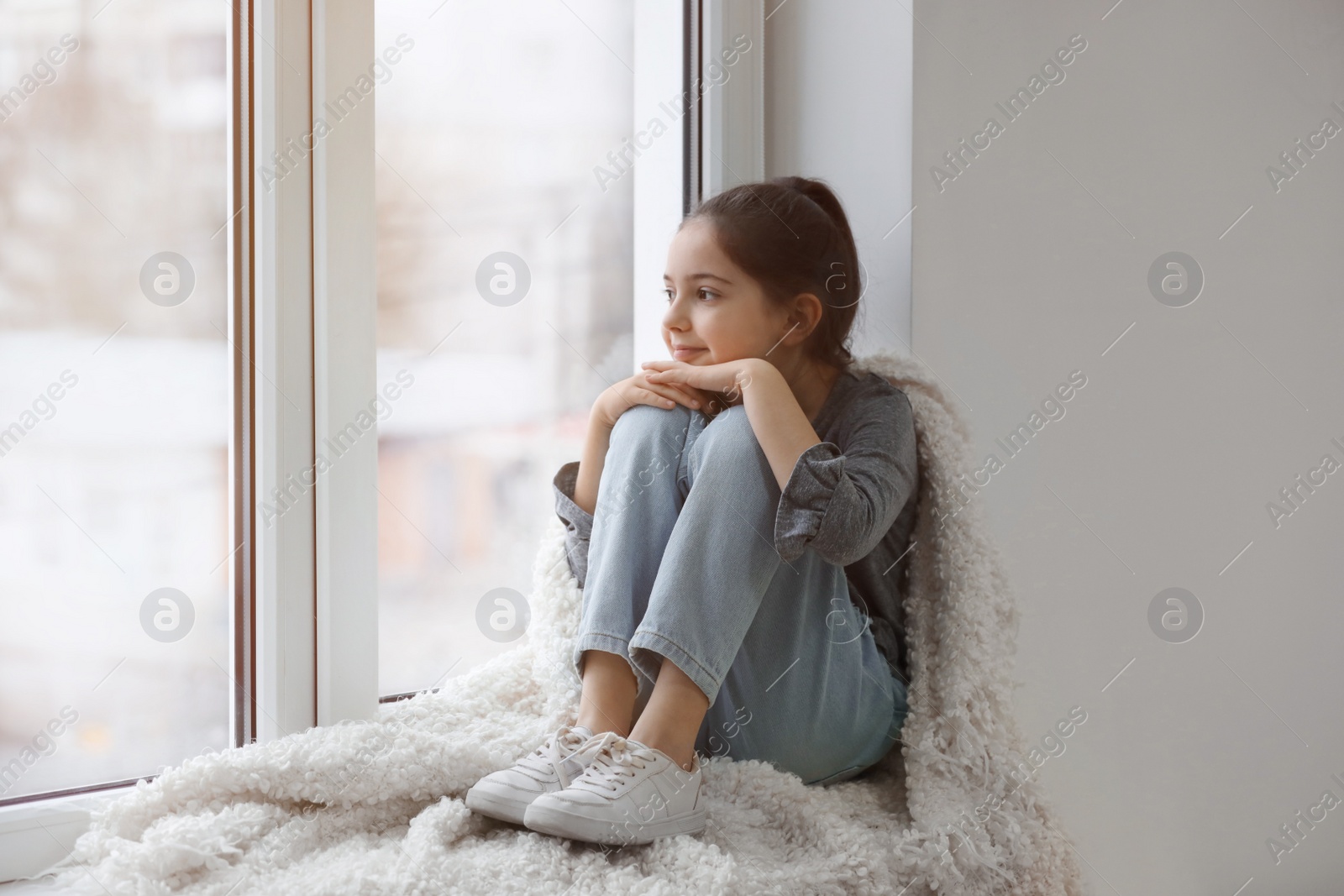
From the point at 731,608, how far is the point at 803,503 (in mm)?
116

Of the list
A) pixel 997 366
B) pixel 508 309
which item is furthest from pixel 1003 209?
pixel 508 309

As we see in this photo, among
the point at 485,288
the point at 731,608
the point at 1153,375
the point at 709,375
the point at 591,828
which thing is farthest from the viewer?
the point at 1153,375

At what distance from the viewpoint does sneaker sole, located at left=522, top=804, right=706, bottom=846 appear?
731 mm

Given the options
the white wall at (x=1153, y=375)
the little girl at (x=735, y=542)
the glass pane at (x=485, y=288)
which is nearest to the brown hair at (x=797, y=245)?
the little girl at (x=735, y=542)

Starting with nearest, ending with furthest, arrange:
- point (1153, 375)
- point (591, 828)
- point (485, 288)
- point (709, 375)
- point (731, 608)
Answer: point (591, 828), point (731, 608), point (709, 375), point (485, 288), point (1153, 375)

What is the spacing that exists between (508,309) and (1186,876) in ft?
4.04

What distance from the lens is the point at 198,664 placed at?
3.18 feet

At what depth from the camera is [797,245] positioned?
3.41 ft

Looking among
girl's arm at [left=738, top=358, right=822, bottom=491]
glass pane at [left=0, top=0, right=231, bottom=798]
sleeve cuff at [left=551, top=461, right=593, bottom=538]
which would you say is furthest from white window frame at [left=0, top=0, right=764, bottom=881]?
girl's arm at [left=738, top=358, right=822, bottom=491]

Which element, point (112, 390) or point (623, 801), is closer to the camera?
point (623, 801)

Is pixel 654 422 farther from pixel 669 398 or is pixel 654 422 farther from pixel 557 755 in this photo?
pixel 557 755

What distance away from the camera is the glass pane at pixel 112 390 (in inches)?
34.4

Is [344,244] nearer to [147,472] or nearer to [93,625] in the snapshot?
[147,472]

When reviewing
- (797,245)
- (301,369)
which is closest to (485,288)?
(301,369)
